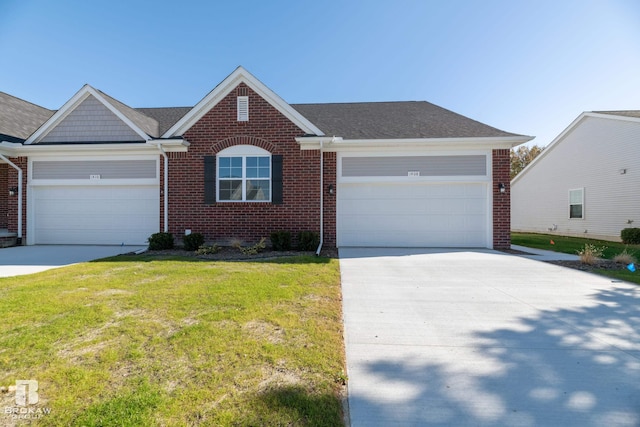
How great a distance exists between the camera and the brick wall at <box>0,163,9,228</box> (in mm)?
10859

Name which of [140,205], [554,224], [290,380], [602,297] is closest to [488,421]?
[290,380]

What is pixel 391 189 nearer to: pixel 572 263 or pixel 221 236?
pixel 572 263

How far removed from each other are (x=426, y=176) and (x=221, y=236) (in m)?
7.08

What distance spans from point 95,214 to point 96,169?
1.57m

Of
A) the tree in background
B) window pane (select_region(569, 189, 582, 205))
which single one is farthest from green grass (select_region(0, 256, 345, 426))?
the tree in background

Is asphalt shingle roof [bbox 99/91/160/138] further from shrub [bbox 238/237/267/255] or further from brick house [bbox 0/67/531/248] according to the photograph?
shrub [bbox 238/237/267/255]

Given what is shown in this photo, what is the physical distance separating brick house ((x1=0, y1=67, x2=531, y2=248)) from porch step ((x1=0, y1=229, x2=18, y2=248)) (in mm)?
105

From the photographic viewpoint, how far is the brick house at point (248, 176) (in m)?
9.73

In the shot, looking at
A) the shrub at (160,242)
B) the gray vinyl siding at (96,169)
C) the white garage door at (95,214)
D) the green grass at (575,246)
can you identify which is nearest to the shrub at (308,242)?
the shrub at (160,242)

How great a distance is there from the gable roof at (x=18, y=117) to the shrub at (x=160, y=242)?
663 cm

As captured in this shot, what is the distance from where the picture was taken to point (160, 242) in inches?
365

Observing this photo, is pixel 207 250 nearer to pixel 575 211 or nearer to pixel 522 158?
pixel 575 211

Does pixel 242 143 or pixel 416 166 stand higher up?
pixel 242 143
